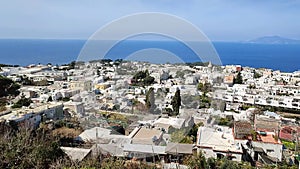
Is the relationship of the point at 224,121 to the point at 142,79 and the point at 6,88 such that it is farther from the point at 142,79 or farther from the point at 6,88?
the point at 6,88

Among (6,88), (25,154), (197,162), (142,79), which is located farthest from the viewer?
(142,79)

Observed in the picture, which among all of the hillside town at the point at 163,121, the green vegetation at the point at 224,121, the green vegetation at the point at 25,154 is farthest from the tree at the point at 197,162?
the green vegetation at the point at 224,121

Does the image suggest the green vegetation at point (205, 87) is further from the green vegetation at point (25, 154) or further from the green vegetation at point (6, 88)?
the green vegetation at point (25, 154)

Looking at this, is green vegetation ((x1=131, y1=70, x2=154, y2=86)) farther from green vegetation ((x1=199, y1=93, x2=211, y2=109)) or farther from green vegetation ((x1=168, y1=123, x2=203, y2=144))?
green vegetation ((x1=168, y1=123, x2=203, y2=144))

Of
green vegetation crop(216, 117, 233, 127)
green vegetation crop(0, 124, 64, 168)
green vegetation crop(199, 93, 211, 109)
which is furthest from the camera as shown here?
green vegetation crop(199, 93, 211, 109)

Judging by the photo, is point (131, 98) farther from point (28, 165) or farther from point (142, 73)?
point (28, 165)

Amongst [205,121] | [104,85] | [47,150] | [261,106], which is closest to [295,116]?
[261,106]

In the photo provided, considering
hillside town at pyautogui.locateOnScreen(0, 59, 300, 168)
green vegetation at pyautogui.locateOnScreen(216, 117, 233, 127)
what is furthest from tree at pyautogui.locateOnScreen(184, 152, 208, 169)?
green vegetation at pyautogui.locateOnScreen(216, 117, 233, 127)

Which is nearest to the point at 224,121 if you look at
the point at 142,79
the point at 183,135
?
the point at 183,135
